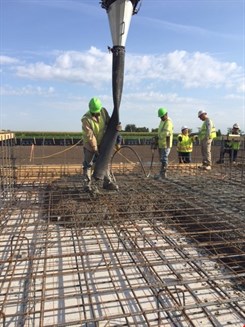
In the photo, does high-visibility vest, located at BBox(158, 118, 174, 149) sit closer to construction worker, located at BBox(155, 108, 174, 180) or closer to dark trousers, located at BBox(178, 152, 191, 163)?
construction worker, located at BBox(155, 108, 174, 180)

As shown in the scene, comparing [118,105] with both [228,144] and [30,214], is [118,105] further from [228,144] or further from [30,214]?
[228,144]

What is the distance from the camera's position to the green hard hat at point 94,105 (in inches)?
204

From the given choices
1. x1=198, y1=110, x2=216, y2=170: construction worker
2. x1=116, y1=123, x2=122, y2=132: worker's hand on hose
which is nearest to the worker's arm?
x1=116, y1=123, x2=122, y2=132: worker's hand on hose

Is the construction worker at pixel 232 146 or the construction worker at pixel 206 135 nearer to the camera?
the construction worker at pixel 206 135

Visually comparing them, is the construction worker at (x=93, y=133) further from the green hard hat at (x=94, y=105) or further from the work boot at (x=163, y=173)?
the work boot at (x=163, y=173)

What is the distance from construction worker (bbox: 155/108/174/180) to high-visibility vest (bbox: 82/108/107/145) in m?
1.99

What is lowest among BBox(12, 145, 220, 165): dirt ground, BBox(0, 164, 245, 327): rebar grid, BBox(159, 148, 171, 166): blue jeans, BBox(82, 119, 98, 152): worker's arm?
BBox(0, 164, 245, 327): rebar grid

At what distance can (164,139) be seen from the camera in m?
7.09

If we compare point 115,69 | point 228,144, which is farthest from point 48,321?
point 228,144

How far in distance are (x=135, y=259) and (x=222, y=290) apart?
36.1 inches

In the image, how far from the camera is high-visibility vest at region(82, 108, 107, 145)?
5.32 metres

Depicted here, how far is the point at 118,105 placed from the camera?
5301 mm

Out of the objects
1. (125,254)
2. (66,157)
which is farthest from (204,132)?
(66,157)

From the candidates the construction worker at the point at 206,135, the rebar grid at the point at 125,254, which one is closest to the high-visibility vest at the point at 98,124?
the rebar grid at the point at 125,254
